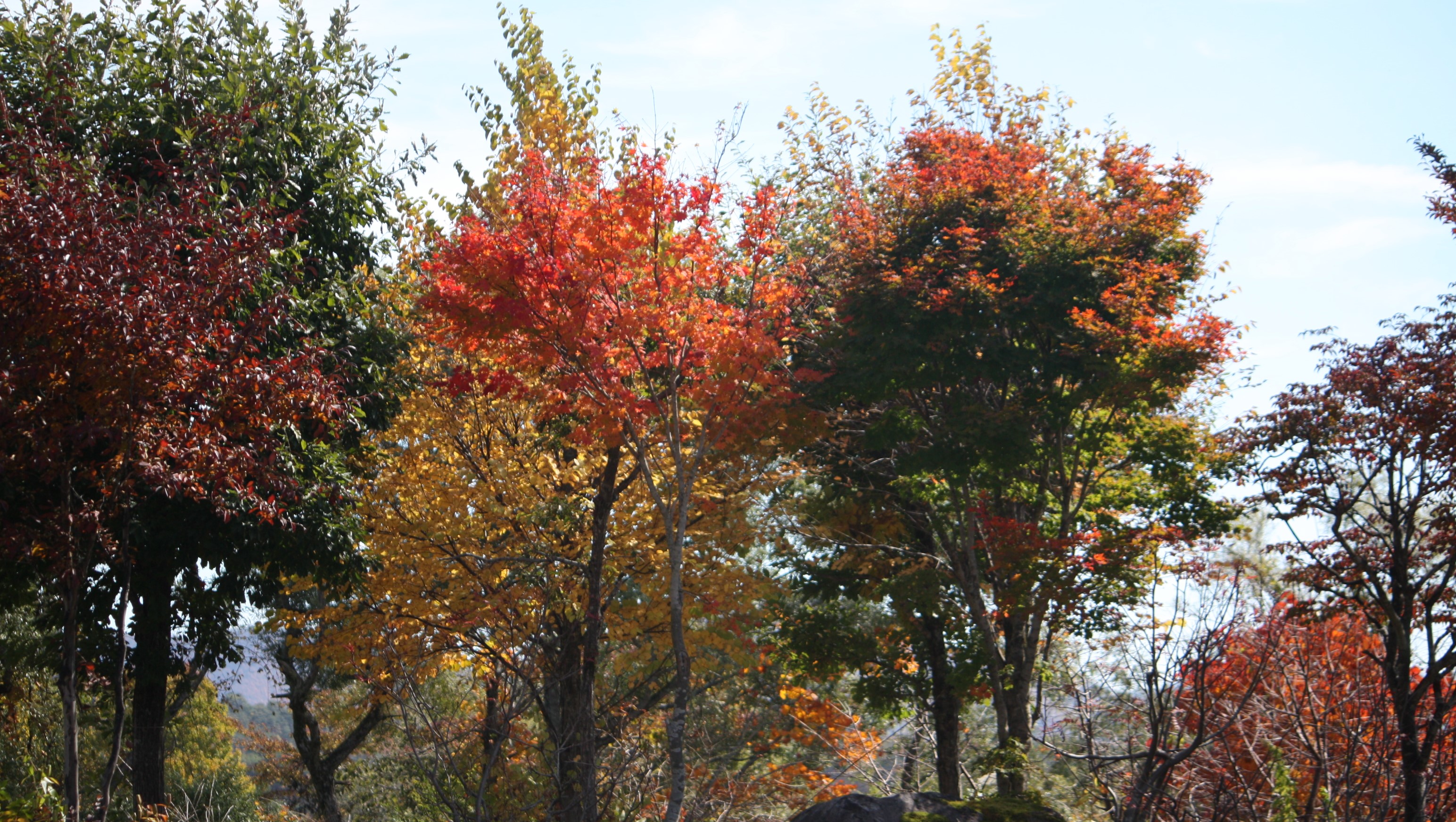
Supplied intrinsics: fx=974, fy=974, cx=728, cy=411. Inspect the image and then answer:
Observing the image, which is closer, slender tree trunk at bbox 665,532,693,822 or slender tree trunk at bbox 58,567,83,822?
slender tree trunk at bbox 58,567,83,822

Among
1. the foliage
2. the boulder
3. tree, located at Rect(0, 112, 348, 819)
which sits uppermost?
tree, located at Rect(0, 112, 348, 819)

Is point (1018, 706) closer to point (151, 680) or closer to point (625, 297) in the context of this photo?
point (625, 297)

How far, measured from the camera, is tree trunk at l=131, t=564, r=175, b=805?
459 inches

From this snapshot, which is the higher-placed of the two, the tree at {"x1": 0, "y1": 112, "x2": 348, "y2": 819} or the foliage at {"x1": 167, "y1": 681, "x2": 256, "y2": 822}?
the tree at {"x1": 0, "y1": 112, "x2": 348, "y2": 819}

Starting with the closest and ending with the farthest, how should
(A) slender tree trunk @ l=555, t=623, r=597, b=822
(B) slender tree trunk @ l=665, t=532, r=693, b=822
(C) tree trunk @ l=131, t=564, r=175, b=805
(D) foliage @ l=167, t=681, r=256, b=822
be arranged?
1. (B) slender tree trunk @ l=665, t=532, r=693, b=822
2. (A) slender tree trunk @ l=555, t=623, r=597, b=822
3. (C) tree trunk @ l=131, t=564, r=175, b=805
4. (D) foliage @ l=167, t=681, r=256, b=822

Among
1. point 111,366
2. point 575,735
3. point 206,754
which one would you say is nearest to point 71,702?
point 111,366

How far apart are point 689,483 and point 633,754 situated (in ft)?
7.43

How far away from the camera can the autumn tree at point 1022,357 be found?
1121 centimetres

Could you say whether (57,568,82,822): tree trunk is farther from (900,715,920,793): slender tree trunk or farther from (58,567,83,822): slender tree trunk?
(900,715,920,793): slender tree trunk

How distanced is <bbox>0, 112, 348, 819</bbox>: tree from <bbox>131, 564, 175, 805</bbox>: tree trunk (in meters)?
3.80

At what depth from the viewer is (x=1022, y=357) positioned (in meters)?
11.4

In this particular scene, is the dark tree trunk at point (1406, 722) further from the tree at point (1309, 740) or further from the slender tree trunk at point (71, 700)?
the slender tree trunk at point (71, 700)

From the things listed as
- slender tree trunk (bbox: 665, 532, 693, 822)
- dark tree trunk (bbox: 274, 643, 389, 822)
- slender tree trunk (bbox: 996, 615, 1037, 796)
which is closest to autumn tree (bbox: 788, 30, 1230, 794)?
slender tree trunk (bbox: 996, 615, 1037, 796)

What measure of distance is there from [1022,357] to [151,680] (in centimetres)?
1131
